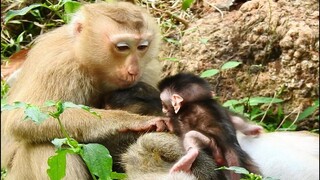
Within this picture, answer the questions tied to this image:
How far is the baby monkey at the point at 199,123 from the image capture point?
466 centimetres

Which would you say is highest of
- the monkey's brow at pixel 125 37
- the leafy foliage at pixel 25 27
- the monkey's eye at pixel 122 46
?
the monkey's brow at pixel 125 37

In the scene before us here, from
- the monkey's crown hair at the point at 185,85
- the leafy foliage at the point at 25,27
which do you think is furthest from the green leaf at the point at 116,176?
the leafy foliage at the point at 25,27

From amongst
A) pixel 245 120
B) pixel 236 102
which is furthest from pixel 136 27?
pixel 236 102

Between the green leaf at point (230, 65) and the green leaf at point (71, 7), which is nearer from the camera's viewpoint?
the green leaf at point (71, 7)

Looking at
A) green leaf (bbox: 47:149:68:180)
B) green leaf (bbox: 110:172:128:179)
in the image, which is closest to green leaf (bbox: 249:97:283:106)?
green leaf (bbox: 110:172:128:179)

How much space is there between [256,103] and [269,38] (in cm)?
66

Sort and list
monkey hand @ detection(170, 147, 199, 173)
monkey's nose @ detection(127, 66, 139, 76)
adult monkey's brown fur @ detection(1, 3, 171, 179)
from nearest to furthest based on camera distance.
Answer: monkey hand @ detection(170, 147, 199, 173) < adult monkey's brown fur @ detection(1, 3, 171, 179) < monkey's nose @ detection(127, 66, 139, 76)

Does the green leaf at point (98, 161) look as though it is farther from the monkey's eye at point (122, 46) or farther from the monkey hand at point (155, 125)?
the monkey's eye at point (122, 46)

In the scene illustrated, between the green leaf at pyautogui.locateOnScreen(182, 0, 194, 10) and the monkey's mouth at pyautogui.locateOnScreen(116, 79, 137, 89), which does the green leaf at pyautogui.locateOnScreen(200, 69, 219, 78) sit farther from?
the monkey's mouth at pyautogui.locateOnScreen(116, 79, 137, 89)

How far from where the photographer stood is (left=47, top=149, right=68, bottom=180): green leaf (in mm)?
4023

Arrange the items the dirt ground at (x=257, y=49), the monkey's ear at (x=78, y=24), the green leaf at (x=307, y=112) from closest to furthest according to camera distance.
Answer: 1. the monkey's ear at (x=78, y=24)
2. the green leaf at (x=307, y=112)
3. the dirt ground at (x=257, y=49)

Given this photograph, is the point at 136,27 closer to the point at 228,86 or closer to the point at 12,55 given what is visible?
the point at 228,86

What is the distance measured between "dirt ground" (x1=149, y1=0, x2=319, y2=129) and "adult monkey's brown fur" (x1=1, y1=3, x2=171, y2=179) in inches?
53.6

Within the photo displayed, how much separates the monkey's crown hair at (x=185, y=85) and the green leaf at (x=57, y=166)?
3.81ft
